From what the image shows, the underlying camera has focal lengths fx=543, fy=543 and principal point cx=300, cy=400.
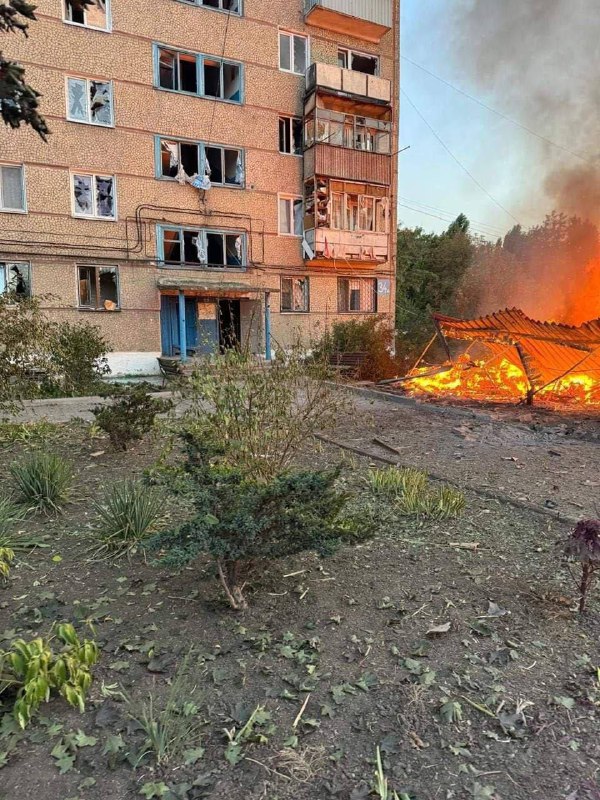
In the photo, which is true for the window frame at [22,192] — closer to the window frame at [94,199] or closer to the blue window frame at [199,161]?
the window frame at [94,199]

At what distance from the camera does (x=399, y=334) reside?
22844 millimetres

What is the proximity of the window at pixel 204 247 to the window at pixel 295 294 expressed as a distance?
7.20ft

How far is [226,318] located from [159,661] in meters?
21.5

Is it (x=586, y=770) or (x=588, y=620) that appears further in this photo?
(x=588, y=620)

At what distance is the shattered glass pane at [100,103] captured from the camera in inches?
757

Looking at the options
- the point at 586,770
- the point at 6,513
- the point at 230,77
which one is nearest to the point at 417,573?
the point at 586,770

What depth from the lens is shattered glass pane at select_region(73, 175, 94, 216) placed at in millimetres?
19266

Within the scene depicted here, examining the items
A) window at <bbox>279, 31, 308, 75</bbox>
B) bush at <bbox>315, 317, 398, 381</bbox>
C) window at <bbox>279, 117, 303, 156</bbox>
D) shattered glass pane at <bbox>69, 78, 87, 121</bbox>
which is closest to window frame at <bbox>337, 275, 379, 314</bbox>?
window at <bbox>279, 117, 303, 156</bbox>

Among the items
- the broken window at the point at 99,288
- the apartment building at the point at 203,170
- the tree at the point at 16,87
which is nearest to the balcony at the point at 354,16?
the apartment building at the point at 203,170

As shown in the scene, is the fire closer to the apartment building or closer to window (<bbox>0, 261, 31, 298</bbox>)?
the apartment building

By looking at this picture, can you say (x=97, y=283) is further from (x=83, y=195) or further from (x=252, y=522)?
(x=252, y=522)

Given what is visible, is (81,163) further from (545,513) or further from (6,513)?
(545,513)

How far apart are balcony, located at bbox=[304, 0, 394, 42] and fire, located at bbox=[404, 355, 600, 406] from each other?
16.8 meters

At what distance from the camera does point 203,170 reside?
69.0 ft
